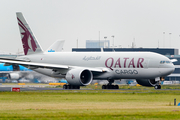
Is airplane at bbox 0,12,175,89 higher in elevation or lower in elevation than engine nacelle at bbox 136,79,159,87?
higher

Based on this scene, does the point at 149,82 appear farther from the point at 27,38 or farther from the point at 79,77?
the point at 27,38

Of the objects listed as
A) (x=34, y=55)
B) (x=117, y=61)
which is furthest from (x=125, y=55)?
(x=34, y=55)

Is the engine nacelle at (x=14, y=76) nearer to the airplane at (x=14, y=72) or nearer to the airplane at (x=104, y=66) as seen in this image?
the airplane at (x=14, y=72)

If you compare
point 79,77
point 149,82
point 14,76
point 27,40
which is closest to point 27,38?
point 27,40

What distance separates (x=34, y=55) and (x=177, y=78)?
87399 mm

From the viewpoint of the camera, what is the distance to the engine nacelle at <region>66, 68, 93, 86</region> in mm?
58066

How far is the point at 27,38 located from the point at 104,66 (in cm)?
1509

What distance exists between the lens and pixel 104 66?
62.2m

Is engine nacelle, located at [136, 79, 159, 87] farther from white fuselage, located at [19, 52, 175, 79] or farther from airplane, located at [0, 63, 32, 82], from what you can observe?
airplane, located at [0, 63, 32, 82]

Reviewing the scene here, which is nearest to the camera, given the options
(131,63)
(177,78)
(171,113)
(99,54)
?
(171,113)

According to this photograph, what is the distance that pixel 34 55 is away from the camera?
6906 cm

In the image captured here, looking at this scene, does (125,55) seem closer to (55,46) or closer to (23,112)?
(23,112)

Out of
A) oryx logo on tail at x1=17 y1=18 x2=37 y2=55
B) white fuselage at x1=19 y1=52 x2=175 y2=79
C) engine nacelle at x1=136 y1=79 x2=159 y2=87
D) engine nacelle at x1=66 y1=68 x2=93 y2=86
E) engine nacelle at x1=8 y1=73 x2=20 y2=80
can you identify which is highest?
oryx logo on tail at x1=17 y1=18 x2=37 y2=55

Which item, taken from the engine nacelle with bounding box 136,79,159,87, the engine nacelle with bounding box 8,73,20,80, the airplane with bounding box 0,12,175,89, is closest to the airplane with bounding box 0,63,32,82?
the engine nacelle with bounding box 8,73,20,80
